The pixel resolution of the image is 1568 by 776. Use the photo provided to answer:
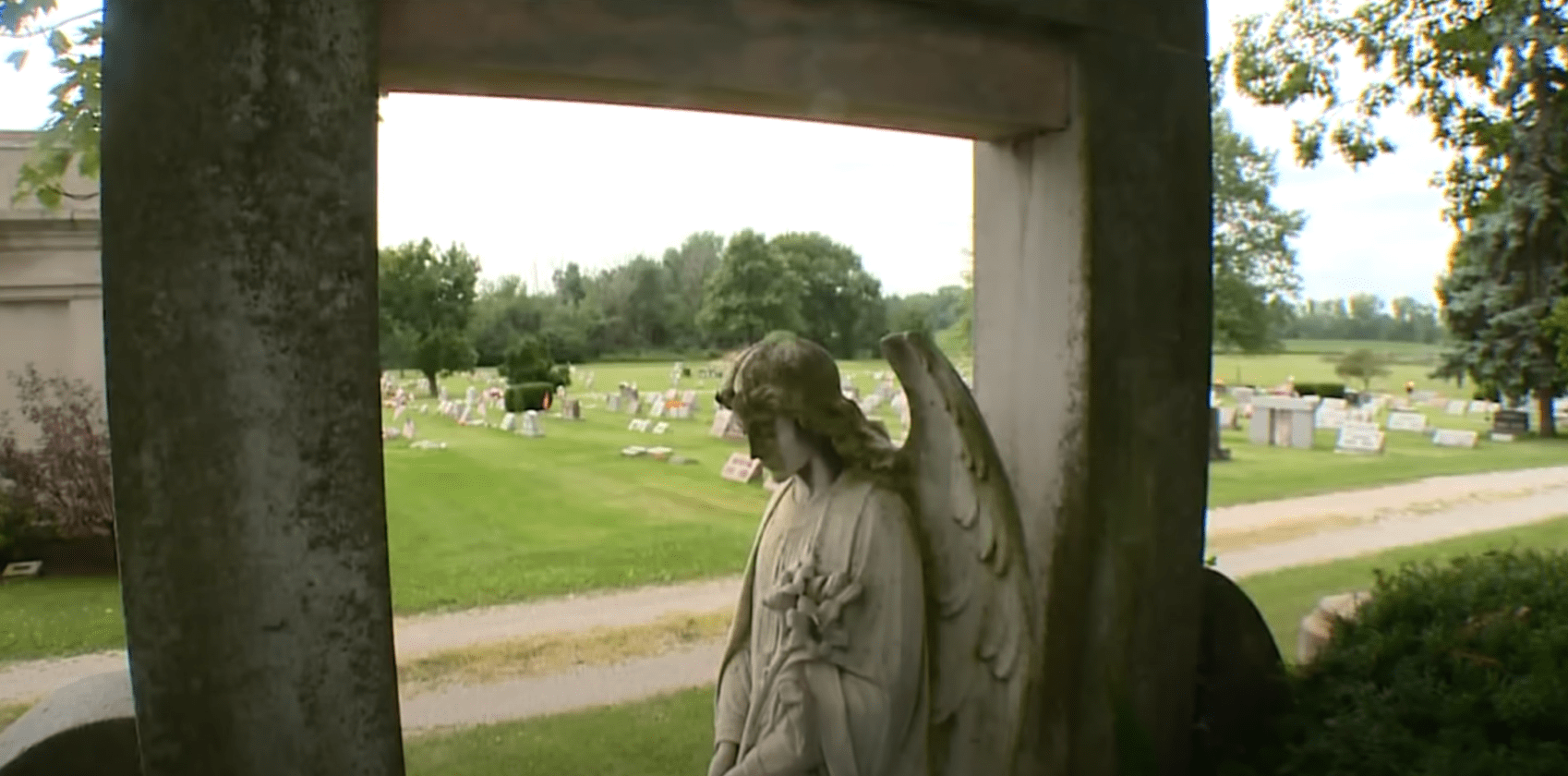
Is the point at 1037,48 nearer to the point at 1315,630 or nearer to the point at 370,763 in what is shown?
the point at 370,763

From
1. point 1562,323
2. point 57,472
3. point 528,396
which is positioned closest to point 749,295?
point 1562,323

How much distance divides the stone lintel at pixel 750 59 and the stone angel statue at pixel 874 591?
597mm

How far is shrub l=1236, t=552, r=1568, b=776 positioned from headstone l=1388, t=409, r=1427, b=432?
1828cm

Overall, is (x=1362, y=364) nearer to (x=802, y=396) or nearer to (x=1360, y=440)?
(x=1360, y=440)

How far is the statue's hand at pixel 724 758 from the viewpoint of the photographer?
2.52 meters

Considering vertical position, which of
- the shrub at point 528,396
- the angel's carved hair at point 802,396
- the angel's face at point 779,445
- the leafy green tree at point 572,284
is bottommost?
the shrub at point 528,396

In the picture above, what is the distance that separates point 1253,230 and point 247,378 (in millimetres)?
25750

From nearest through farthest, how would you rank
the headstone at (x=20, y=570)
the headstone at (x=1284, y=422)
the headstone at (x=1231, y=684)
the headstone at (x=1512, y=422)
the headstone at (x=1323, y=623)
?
the headstone at (x=1231, y=684), the headstone at (x=1323, y=623), the headstone at (x=20, y=570), the headstone at (x=1284, y=422), the headstone at (x=1512, y=422)

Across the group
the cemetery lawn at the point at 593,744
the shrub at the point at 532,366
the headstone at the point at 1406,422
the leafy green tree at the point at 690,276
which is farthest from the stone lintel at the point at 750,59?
the headstone at the point at 1406,422

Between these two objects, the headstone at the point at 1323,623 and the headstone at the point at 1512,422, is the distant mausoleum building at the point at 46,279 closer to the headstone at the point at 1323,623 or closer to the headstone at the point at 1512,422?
the headstone at the point at 1323,623

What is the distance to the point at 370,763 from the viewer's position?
2.14m

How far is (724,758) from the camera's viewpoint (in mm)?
2531

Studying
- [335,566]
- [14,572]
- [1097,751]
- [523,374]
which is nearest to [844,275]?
[1097,751]

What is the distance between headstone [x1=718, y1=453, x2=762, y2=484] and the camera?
11.6 m
